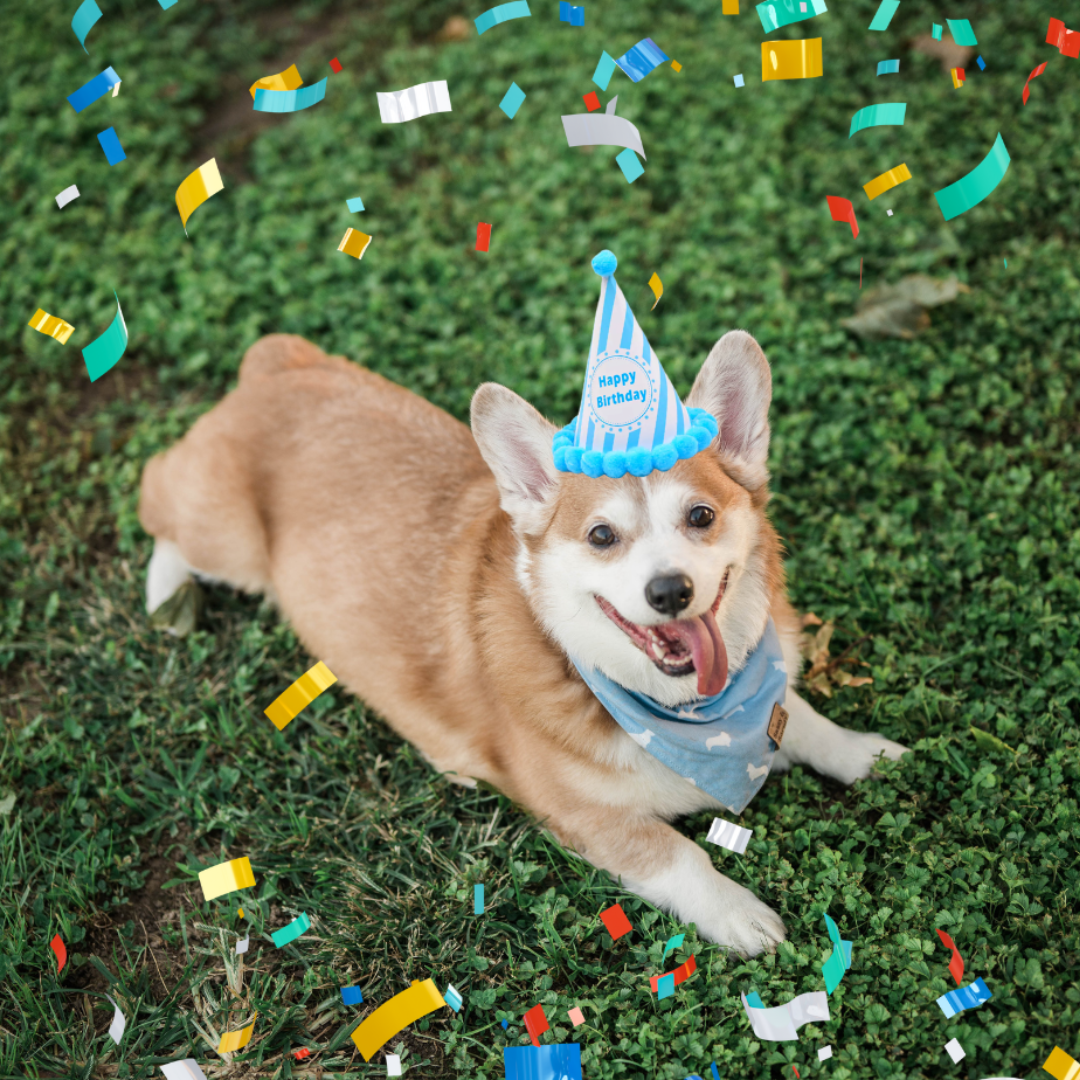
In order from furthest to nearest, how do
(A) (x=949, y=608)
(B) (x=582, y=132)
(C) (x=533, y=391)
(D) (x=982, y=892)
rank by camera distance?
(C) (x=533, y=391) < (A) (x=949, y=608) < (B) (x=582, y=132) < (D) (x=982, y=892)

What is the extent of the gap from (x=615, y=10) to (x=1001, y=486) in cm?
441

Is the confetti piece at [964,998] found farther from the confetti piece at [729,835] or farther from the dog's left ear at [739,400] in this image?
the dog's left ear at [739,400]

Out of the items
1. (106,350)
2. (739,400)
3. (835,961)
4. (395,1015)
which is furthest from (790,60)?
(395,1015)

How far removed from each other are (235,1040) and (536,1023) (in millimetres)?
925

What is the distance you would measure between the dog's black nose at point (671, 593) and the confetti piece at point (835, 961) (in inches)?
41.7

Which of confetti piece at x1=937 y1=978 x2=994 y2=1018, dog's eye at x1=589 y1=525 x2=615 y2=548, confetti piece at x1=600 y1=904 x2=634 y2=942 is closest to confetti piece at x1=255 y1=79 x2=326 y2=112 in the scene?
dog's eye at x1=589 y1=525 x2=615 y2=548

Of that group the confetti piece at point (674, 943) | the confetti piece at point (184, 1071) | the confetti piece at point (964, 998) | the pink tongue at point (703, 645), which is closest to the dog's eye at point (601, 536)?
the pink tongue at point (703, 645)

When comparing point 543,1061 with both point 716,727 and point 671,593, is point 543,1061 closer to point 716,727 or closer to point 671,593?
point 716,727

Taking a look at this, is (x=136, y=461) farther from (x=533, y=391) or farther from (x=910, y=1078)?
(x=910, y=1078)

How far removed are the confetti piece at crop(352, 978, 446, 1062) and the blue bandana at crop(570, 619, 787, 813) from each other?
40.0 inches

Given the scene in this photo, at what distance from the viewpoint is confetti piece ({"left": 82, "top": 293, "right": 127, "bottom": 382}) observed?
121 inches

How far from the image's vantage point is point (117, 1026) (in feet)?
9.25

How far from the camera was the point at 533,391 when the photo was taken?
14.9ft

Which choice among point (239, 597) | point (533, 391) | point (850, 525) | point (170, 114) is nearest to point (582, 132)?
point (533, 391)
